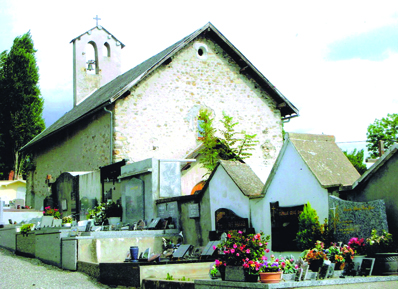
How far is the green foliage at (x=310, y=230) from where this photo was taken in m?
10.3

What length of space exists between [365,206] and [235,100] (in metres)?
15.1

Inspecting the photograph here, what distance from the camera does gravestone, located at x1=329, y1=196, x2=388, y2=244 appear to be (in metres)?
9.35

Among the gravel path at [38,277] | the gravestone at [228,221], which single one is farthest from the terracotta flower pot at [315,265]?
the gravel path at [38,277]

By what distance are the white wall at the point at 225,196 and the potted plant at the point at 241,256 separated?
174 inches

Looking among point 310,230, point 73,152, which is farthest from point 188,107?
point 310,230

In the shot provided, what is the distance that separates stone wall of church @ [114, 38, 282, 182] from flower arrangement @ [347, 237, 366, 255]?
440 inches

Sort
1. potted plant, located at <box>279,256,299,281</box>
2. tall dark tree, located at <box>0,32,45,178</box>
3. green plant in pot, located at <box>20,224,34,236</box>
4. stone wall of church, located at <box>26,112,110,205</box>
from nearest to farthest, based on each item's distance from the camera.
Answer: potted plant, located at <box>279,256,299,281</box> < green plant in pot, located at <box>20,224,34,236</box> < stone wall of church, located at <box>26,112,110,205</box> < tall dark tree, located at <box>0,32,45,178</box>

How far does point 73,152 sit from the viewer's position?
26375 millimetres

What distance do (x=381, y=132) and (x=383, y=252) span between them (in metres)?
38.1

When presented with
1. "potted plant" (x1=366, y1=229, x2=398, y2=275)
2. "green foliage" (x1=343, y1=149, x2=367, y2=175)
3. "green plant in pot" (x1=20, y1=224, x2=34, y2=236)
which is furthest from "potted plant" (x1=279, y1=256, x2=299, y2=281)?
"green foliage" (x1=343, y1=149, x2=367, y2=175)

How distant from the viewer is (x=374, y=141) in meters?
45.1

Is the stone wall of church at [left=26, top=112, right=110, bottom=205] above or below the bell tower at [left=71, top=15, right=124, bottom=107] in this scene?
below

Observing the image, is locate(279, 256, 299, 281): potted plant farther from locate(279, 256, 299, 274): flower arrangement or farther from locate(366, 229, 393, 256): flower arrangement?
locate(366, 229, 393, 256): flower arrangement

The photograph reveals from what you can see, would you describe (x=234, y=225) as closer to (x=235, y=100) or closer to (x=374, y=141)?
(x=235, y=100)
